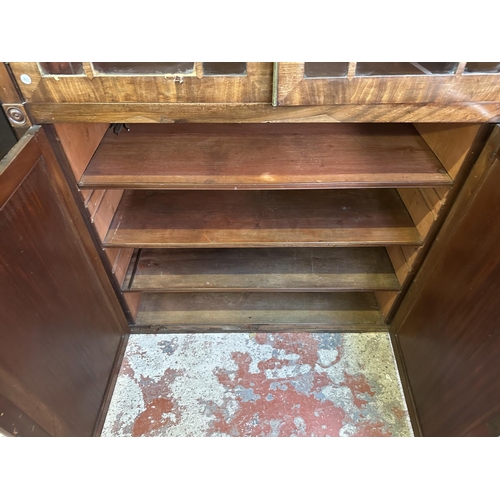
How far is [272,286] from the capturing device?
1356 millimetres

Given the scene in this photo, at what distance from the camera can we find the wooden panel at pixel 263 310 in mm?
1539

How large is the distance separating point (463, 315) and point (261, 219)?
64cm

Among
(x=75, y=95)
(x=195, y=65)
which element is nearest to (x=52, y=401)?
(x=75, y=95)

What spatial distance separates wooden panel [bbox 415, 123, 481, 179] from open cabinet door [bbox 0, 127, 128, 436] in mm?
1011

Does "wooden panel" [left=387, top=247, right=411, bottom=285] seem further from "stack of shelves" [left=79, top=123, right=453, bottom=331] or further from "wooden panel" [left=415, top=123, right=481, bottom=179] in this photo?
"wooden panel" [left=415, top=123, right=481, bottom=179]

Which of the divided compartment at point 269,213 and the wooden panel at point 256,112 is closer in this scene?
the wooden panel at point 256,112

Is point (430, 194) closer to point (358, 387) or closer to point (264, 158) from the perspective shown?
point (264, 158)

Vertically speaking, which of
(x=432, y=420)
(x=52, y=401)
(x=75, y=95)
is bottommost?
(x=432, y=420)

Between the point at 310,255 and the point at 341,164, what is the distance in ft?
1.65

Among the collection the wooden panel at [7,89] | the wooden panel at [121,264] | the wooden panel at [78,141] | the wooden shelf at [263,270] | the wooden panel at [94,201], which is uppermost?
the wooden panel at [7,89]

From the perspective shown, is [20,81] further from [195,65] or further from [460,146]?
[460,146]

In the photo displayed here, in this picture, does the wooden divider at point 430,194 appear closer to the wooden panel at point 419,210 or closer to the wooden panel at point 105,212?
the wooden panel at point 419,210

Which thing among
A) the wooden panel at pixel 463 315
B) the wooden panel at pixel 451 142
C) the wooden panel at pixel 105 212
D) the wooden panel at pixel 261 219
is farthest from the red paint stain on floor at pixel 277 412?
the wooden panel at pixel 451 142

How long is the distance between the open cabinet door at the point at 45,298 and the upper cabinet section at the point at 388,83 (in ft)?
1.88
